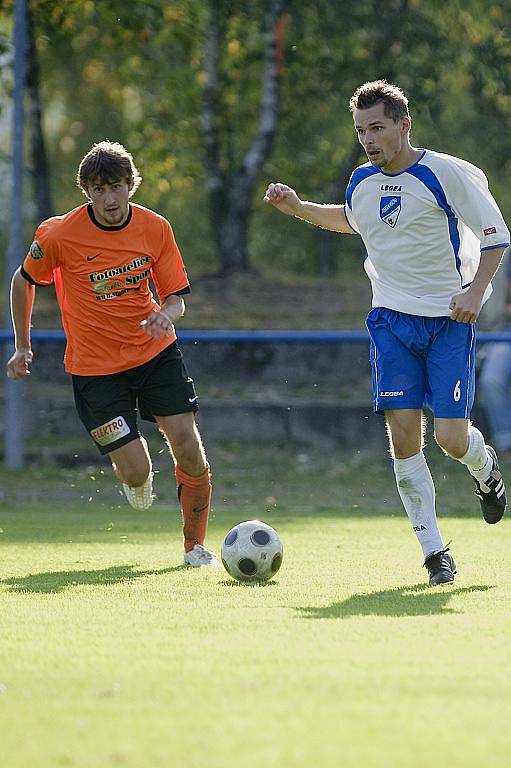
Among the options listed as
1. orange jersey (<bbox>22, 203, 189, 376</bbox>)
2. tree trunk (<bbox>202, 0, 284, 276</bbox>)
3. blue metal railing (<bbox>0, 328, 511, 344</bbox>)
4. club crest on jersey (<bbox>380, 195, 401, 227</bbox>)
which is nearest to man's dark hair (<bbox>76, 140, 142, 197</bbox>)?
orange jersey (<bbox>22, 203, 189, 376</bbox>)

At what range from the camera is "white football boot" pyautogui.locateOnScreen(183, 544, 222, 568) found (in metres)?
7.21

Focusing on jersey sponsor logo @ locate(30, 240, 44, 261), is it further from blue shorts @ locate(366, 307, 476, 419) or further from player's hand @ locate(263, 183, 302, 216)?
blue shorts @ locate(366, 307, 476, 419)

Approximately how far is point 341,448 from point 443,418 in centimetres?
717

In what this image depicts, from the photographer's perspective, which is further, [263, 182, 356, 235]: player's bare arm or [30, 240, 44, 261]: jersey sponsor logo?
[30, 240, 44, 261]: jersey sponsor logo

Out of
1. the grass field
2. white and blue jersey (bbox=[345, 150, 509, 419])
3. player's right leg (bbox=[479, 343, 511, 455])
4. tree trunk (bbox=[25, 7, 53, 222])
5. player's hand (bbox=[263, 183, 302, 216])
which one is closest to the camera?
the grass field

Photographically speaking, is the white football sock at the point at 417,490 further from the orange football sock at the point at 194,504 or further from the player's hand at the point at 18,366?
the player's hand at the point at 18,366

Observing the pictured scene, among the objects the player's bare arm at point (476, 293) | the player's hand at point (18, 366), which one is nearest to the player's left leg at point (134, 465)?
the player's hand at point (18, 366)

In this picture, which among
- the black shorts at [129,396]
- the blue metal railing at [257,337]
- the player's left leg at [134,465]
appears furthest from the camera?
the blue metal railing at [257,337]

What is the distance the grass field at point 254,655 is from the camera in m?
3.39

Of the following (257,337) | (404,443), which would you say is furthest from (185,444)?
(257,337)

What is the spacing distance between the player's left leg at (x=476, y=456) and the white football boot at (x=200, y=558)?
1.44 m

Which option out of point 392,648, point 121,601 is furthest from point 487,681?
point 121,601

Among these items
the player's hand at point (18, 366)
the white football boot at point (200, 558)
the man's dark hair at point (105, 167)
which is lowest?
the white football boot at point (200, 558)

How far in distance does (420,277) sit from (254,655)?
2592mm
